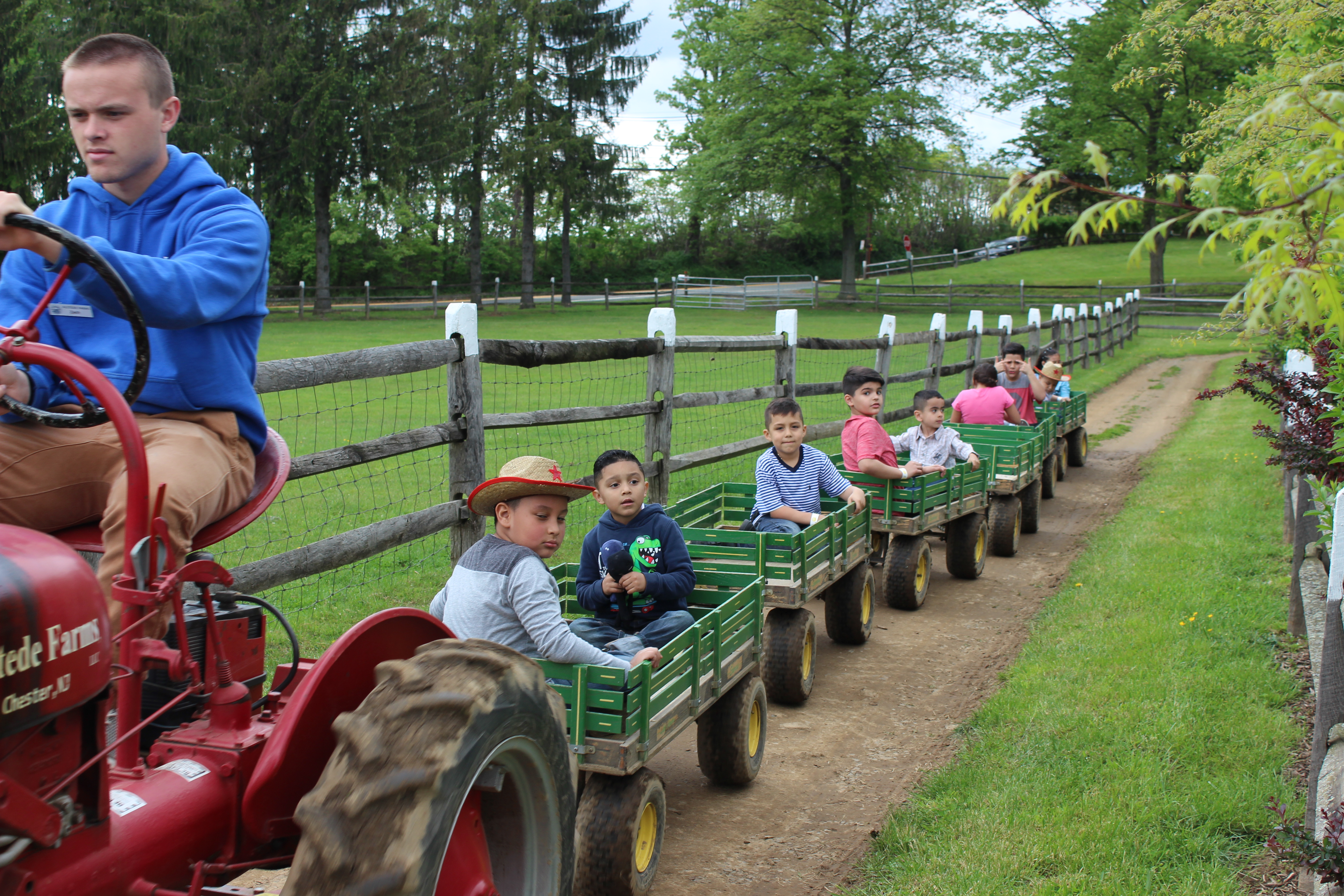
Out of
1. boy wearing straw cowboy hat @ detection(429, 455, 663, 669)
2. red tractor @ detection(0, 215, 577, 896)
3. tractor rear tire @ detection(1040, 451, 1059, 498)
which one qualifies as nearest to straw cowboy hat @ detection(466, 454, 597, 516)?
boy wearing straw cowboy hat @ detection(429, 455, 663, 669)

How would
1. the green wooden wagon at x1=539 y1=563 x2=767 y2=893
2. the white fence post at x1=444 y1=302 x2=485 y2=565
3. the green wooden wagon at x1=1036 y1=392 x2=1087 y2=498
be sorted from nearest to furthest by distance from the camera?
the green wooden wagon at x1=539 y1=563 x2=767 y2=893
the white fence post at x1=444 y1=302 x2=485 y2=565
the green wooden wagon at x1=1036 y1=392 x2=1087 y2=498

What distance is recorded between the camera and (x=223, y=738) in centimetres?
217

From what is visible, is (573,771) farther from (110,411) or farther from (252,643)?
(110,411)

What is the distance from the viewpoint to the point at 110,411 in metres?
1.79

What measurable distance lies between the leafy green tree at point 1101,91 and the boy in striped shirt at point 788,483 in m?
21.9

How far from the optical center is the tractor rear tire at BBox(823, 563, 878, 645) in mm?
6270

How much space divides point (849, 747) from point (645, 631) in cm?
132

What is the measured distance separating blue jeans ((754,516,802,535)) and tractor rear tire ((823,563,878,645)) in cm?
41

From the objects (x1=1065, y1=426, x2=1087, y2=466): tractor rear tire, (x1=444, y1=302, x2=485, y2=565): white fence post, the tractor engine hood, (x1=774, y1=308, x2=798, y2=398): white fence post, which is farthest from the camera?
(x1=1065, y1=426, x2=1087, y2=466): tractor rear tire

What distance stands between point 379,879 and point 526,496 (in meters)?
1.91

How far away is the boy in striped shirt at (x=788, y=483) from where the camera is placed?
6195 millimetres

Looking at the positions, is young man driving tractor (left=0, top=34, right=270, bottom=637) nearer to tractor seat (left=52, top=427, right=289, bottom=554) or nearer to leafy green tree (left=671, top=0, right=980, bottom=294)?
tractor seat (left=52, top=427, right=289, bottom=554)

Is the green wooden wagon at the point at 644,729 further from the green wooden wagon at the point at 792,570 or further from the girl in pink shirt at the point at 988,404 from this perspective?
the girl in pink shirt at the point at 988,404

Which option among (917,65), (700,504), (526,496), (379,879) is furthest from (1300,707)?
(917,65)
